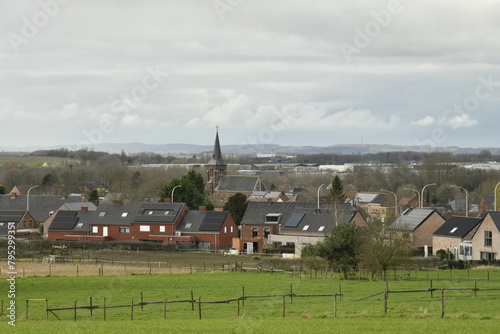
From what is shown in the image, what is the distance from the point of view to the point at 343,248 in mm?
48469

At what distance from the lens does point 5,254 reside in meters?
65.0

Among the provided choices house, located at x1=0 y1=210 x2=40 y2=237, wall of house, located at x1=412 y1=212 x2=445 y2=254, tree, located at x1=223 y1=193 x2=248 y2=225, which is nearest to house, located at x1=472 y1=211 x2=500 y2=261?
wall of house, located at x1=412 y1=212 x2=445 y2=254

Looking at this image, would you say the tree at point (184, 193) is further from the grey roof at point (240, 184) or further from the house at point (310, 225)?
the grey roof at point (240, 184)

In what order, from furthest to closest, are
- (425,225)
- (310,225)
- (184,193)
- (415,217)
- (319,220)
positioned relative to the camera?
(184,193), (310,225), (319,220), (415,217), (425,225)

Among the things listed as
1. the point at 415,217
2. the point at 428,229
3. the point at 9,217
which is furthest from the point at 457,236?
the point at 9,217

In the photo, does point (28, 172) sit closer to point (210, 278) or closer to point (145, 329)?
point (210, 278)

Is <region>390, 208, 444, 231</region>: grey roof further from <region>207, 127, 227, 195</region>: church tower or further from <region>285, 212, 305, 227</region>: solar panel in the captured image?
<region>207, 127, 227, 195</region>: church tower

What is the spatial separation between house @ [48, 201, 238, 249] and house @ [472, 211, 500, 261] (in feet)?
90.7

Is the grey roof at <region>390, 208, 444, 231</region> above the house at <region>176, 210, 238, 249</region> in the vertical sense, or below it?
above

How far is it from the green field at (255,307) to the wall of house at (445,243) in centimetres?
1395

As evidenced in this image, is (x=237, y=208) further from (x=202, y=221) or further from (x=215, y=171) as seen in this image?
(x=215, y=171)

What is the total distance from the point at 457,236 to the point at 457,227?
1690 millimetres

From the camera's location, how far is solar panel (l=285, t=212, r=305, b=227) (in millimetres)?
74375

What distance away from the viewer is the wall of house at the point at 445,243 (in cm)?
6383
